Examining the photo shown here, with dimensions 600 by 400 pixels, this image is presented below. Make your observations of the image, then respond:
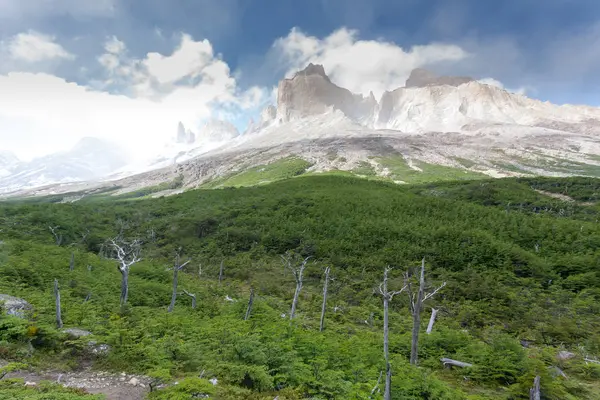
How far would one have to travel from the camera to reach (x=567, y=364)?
21.4 m

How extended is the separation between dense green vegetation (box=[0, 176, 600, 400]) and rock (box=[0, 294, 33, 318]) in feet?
2.42

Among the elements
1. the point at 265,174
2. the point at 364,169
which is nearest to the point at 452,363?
the point at 364,169

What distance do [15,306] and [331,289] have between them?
36377mm

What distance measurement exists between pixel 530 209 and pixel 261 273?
74.4 meters

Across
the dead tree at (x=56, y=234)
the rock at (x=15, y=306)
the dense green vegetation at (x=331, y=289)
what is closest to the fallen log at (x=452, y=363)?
the dense green vegetation at (x=331, y=289)

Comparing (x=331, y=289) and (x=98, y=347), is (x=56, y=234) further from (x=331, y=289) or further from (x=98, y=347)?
(x=98, y=347)

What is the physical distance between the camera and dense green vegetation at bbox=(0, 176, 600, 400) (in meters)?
15.3

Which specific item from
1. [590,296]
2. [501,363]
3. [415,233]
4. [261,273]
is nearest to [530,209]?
[415,233]

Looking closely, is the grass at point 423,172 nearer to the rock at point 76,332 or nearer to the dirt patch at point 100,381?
the rock at point 76,332

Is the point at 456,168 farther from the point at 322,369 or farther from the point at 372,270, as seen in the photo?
the point at 322,369

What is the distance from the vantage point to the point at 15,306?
19406 mm

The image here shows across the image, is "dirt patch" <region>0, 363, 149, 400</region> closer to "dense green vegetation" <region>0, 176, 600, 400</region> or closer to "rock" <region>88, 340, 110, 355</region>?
"dense green vegetation" <region>0, 176, 600, 400</region>

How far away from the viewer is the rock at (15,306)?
18.4m

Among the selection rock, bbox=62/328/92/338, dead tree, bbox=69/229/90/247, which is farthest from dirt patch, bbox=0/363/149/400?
dead tree, bbox=69/229/90/247
